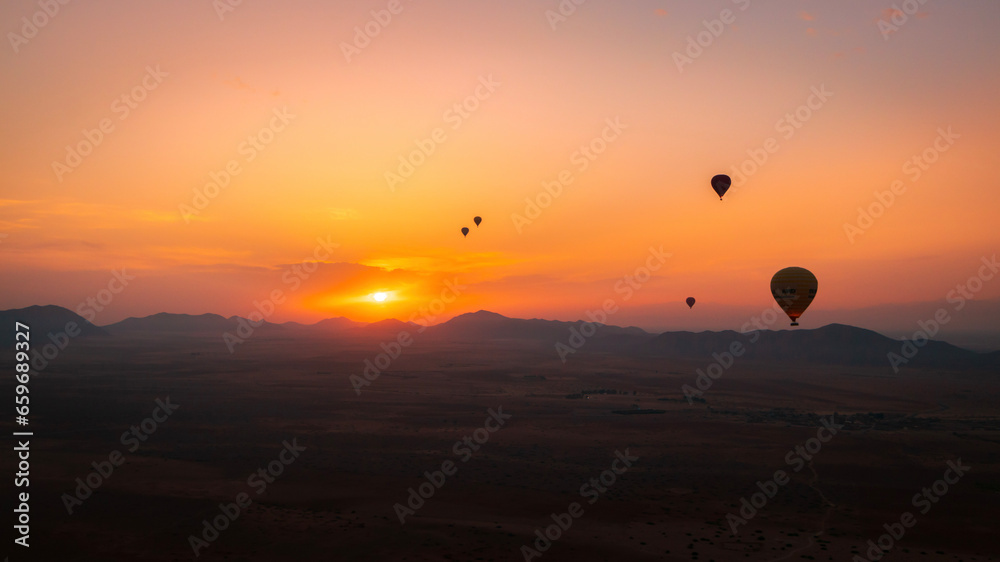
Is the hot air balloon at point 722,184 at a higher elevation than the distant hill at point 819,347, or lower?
higher

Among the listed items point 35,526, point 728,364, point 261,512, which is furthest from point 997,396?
point 35,526

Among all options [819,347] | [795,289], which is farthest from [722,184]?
[819,347]

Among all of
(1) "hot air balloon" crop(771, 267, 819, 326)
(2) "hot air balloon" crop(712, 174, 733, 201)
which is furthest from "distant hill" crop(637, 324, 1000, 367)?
(2) "hot air balloon" crop(712, 174, 733, 201)

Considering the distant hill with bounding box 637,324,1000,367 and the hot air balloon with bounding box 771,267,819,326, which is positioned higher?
the hot air balloon with bounding box 771,267,819,326

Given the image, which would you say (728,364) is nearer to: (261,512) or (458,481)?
(458,481)

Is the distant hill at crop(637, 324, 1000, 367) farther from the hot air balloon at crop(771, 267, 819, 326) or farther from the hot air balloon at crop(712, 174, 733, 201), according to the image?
the hot air balloon at crop(712, 174, 733, 201)

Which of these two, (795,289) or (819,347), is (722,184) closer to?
(795,289)

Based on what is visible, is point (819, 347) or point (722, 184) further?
point (819, 347)

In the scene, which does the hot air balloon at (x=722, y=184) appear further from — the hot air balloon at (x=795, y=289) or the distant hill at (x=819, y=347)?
the distant hill at (x=819, y=347)

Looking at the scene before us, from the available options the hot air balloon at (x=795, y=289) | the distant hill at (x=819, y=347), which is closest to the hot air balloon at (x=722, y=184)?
the hot air balloon at (x=795, y=289)
